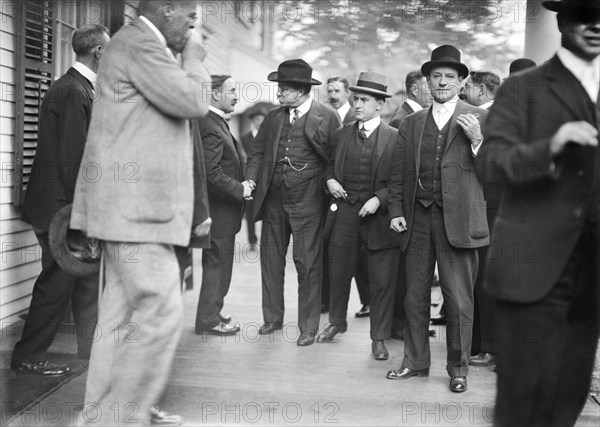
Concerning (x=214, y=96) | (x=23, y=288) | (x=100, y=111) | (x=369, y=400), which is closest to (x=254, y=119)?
(x=214, y=96)

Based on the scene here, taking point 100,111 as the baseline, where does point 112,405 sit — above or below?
below

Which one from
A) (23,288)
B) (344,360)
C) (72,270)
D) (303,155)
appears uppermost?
(303,155)

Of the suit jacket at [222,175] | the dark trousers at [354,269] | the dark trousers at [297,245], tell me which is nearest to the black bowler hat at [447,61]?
the dark trousers at [354,269]

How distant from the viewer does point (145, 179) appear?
3.59 meters

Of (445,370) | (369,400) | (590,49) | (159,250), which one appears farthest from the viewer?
(445,370)

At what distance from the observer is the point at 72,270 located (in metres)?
3.95

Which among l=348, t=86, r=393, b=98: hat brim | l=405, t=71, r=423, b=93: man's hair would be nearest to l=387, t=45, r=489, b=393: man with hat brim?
l=348, t=86, r=393, b=98: hat brim

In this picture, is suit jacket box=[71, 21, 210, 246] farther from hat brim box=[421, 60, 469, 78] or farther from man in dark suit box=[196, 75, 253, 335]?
man in dark suit box=[196, 75, 253, 335]

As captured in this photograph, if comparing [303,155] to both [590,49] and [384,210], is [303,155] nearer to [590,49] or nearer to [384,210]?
[384,210]

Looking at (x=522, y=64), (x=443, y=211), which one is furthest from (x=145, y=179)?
(x=522, y=64)

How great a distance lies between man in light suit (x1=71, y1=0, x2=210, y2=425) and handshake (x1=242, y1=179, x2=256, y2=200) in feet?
8.63

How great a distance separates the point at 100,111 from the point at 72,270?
0.79m

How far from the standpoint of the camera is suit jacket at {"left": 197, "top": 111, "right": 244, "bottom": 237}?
244 inches

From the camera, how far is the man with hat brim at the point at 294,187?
6.52m
